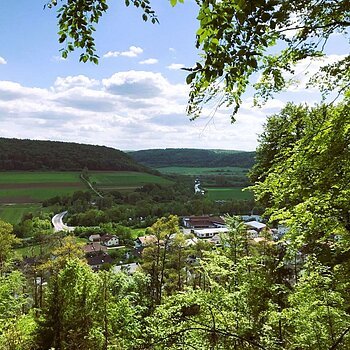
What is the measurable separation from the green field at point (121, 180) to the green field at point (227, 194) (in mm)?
13260

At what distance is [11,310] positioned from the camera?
15.3 m

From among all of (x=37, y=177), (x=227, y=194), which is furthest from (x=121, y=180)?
(x=227, y=194)

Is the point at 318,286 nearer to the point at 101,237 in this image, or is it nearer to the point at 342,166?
the point at 342,166

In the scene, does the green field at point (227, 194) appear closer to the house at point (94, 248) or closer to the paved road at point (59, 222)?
the paved road at point (59, 222)

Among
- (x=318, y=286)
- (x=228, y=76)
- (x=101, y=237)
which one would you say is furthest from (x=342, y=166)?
(x=101, y=237)

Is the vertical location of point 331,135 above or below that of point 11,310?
above

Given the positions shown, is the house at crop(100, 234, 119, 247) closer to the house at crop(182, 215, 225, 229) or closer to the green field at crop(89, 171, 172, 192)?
the house at crop(182, 215, 225, 229)

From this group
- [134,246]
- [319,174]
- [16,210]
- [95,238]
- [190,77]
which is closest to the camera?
[190,77]

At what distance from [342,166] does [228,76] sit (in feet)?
9.11

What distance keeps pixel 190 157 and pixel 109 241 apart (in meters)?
120

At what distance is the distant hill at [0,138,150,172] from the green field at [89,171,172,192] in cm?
587

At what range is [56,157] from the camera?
107875mm

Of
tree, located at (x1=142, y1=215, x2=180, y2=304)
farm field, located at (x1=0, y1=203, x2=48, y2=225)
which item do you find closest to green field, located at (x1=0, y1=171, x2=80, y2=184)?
farm field, located at (x1=0, y1=203, x2=48, y2=225)

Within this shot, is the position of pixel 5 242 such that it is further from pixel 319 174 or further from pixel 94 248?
pixel 94 248
